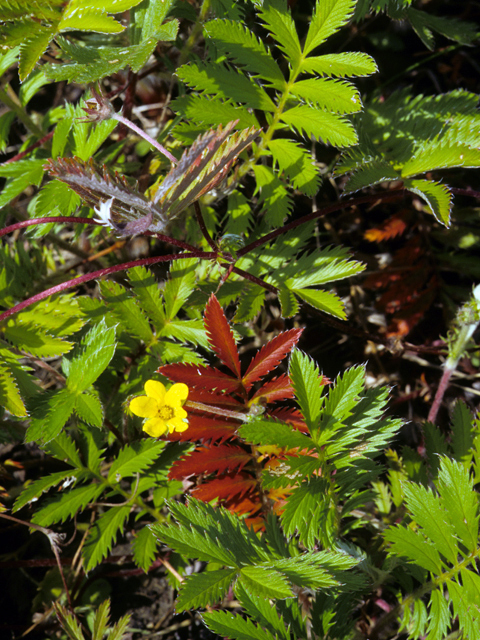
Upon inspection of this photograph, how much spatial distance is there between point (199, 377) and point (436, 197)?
3.05ft

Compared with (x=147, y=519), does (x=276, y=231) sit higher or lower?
higher

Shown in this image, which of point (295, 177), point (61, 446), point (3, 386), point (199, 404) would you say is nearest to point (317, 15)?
point (295, 177)

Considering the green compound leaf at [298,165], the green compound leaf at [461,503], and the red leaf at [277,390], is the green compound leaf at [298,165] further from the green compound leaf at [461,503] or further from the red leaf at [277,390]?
the green compound leaf at [461,503]

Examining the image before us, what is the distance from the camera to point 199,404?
1.45 m

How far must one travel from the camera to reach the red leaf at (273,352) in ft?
4.87

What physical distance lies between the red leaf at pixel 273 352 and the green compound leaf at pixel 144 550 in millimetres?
743

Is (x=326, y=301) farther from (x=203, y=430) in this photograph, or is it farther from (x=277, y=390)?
(x=203, y=430)

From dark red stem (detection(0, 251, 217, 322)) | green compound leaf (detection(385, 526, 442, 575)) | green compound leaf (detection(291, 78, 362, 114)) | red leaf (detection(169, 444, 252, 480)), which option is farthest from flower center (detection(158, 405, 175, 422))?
green compound leaf (detection(291, 78, 362, 114))

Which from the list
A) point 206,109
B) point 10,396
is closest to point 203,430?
point 10,396

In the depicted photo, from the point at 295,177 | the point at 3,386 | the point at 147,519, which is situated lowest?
the point at 147,519

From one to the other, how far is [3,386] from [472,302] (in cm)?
167

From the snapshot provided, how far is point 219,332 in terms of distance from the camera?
148 cm

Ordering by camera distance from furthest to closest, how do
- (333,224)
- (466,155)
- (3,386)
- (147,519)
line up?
(333,224)
(147,519)
(3,386)
(466,155)

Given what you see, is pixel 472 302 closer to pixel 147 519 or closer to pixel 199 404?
pixel 199 404
